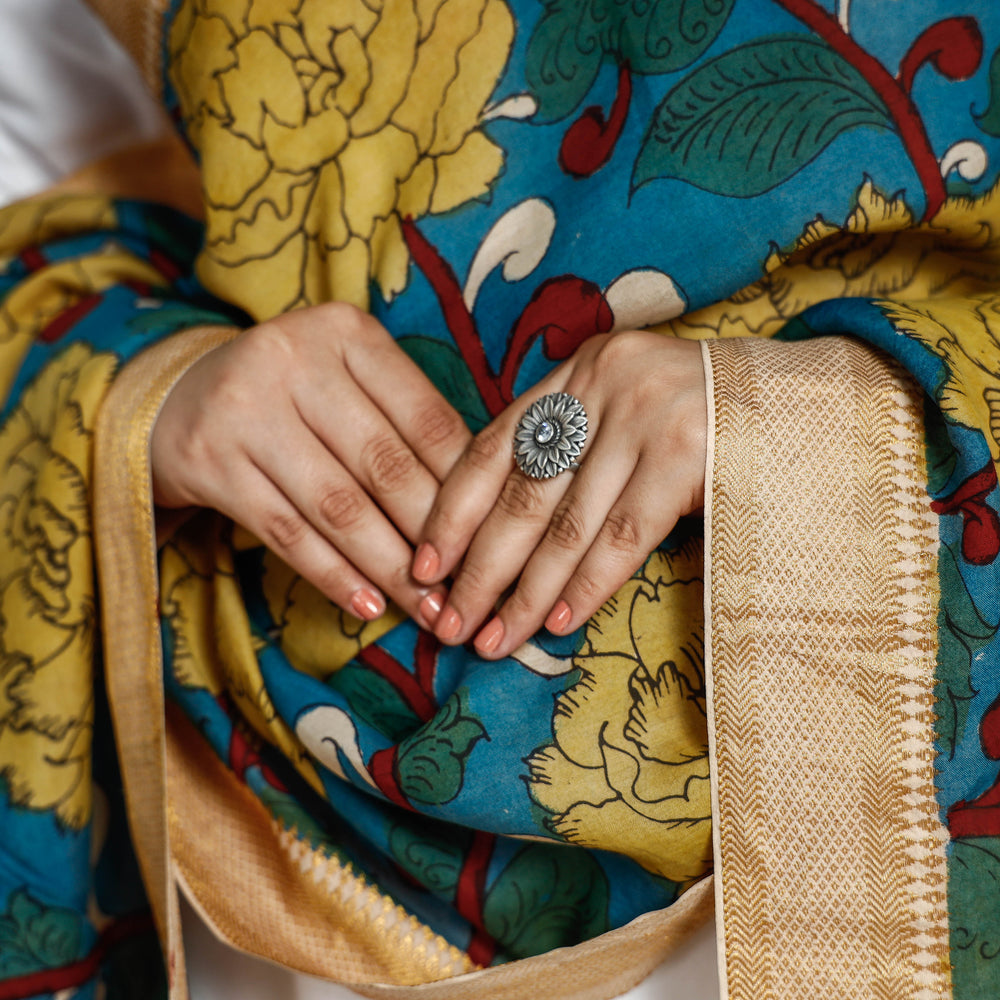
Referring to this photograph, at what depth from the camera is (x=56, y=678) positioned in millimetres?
667

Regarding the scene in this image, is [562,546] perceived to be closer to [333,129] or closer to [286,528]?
[286,528]

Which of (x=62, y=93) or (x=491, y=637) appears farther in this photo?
(x=62, y=93)

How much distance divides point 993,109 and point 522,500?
36 cm

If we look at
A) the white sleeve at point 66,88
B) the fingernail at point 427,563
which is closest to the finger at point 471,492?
the fingernail at point 427,563

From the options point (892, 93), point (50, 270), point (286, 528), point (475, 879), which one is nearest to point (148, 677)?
point (286, 528)

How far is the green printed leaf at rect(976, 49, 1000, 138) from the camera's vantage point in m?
0.53

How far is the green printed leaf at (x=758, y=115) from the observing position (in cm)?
53

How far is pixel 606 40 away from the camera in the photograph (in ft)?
1.93

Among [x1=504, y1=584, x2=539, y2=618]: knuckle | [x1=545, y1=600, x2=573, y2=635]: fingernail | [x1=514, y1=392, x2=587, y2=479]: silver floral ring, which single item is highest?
[x1=514, y1=392, x2=587, y2=479]: silver floral ring

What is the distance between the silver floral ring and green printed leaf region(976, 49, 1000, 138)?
0.95 feet

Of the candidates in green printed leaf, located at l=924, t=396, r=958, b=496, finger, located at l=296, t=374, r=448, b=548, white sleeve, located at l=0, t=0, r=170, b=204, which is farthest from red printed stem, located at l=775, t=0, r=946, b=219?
white sleeve, located at l=0, t=0, r=170, b=204

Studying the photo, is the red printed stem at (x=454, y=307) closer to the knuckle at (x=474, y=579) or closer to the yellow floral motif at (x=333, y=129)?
the yellow floral motif at (x=333, y=129)

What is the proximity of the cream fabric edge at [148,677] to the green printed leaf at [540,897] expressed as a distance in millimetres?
29

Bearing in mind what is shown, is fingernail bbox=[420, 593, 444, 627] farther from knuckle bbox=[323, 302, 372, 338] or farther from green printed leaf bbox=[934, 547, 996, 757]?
green printed leaf bbox=[934, 547, 996, 757]
